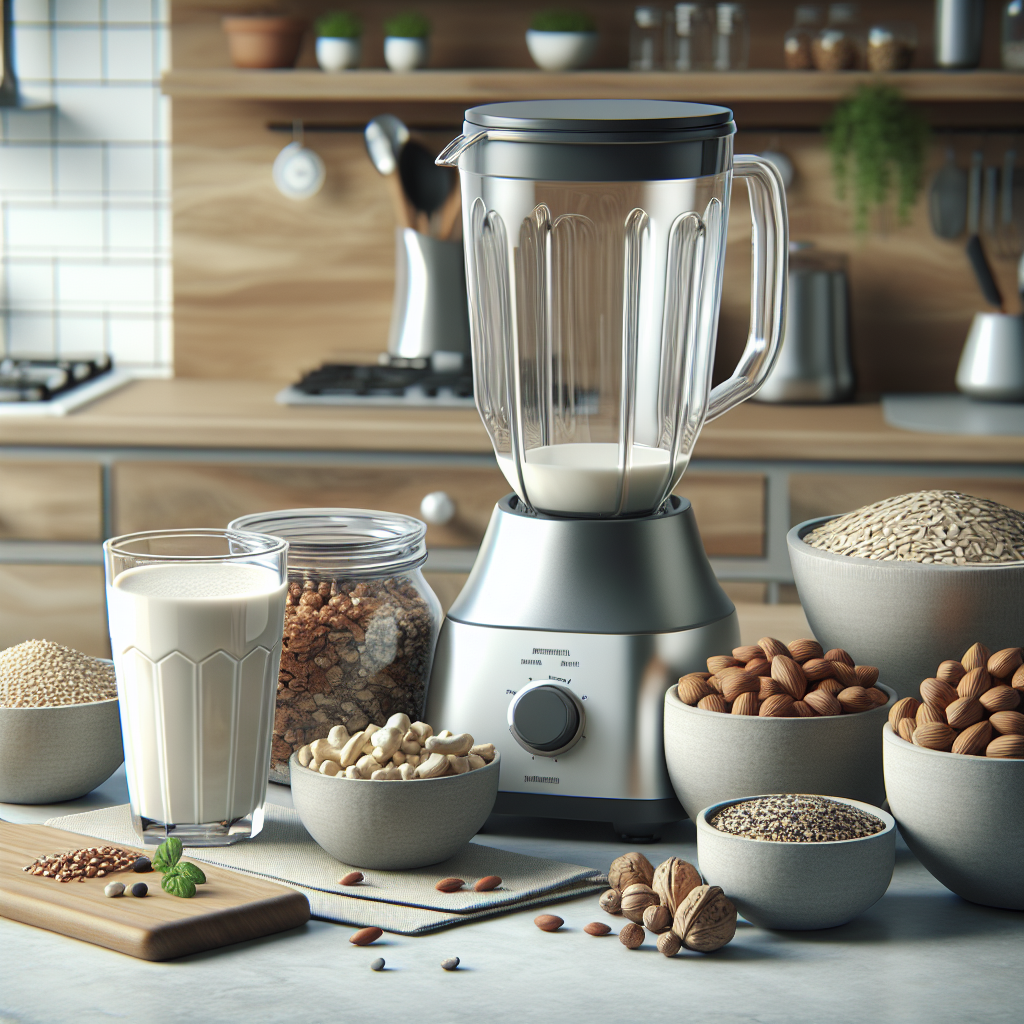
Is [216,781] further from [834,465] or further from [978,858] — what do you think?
[834,465]

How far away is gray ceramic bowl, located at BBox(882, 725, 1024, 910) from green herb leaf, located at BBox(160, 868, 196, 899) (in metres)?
0.39

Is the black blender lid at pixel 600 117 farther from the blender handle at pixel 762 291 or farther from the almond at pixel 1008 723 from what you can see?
the almond at pixel 1008 723

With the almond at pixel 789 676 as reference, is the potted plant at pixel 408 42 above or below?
above

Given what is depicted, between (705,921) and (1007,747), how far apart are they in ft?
0.62

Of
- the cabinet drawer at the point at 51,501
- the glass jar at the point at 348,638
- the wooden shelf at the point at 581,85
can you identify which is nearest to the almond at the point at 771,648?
the glass jar at the point at 348,638

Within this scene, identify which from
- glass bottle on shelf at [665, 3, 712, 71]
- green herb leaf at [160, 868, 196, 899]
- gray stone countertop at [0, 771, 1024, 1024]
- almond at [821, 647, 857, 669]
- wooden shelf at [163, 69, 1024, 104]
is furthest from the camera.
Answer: glass bottle on shelf at [665, 3, 712, 71]

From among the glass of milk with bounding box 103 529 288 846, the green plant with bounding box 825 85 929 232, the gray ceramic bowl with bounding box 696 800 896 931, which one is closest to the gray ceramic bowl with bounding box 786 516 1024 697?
the gray ceramic bowl with bounding box 696 800 896 931

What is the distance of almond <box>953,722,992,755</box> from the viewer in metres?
0.81

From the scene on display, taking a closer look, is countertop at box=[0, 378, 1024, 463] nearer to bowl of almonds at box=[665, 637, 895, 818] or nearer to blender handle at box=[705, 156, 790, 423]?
blender handle at box=[705, 156, 790, 423]

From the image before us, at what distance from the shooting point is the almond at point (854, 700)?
0.89 m

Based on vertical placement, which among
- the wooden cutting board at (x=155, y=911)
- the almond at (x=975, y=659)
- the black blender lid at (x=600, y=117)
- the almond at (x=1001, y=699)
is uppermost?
the black blender lid at (x=600, y=117)

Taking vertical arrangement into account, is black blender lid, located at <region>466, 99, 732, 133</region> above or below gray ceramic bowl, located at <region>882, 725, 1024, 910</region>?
above

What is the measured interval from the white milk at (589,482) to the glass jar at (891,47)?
71.5 inches

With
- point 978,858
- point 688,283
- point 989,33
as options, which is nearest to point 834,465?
point 989,33
